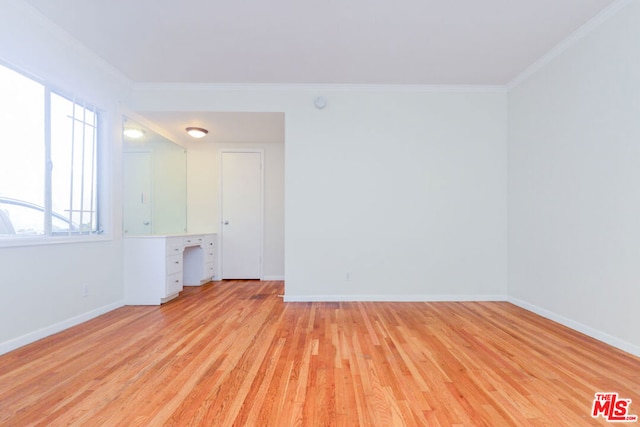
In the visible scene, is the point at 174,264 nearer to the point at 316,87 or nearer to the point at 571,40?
the point at 316,87

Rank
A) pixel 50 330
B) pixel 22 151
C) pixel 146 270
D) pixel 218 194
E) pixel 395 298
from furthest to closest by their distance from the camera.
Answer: pixel 218 194, pixel 395 298, pixel 146 270, pixel 50 330, pixel 22 151

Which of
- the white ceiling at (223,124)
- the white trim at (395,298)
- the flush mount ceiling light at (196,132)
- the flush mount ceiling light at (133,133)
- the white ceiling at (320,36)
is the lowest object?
the white trim at (395,298)

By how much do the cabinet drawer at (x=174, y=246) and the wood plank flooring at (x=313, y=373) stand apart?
90cm

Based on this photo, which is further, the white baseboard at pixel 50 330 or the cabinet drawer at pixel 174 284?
the cabinet drawer at pixel 174 284

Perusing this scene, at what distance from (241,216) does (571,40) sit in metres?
4.87

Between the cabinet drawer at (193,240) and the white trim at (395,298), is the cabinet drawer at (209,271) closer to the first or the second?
the cabinet drawer at (193,240)

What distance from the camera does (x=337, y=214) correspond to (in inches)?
160

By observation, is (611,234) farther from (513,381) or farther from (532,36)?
(532,36)

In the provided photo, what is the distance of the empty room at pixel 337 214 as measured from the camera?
6.30ft

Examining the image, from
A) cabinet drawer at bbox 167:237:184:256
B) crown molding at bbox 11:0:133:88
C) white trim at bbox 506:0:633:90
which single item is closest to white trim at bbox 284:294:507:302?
cabinet drawer at bbox 167:237:184:256

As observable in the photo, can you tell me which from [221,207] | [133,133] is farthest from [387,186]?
[133,133]

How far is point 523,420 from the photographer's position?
1.56m

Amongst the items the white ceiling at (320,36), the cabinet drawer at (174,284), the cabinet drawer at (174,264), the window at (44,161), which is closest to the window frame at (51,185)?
the window at (44,161)

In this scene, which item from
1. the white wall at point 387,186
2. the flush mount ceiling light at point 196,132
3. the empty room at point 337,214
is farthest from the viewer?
the flush mount ceiling light at point 196,132
